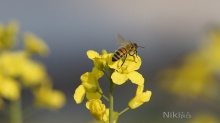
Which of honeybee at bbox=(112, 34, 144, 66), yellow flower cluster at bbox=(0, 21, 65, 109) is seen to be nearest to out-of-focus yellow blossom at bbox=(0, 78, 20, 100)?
yellow flower cluster at bbox=(0, 21, 65, 109)

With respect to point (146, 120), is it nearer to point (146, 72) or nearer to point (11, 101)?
point (146, 72)

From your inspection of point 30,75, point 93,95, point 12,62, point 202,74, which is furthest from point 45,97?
point 93,95

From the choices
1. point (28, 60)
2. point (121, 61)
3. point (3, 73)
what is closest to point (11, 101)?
point (3, 73)

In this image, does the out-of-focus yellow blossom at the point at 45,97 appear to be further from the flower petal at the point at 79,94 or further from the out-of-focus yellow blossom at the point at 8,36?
the flower petal at the point at 79,94

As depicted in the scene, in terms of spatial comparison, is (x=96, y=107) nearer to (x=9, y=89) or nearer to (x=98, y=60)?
(x=98, y=60)

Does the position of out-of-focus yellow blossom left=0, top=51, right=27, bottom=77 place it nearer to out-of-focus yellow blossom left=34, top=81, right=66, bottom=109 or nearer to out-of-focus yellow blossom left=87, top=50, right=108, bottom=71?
out-of-focus yellow blossom left=34, top=81, right=66, bottom=109

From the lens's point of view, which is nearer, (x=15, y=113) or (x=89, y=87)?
(x=89, y=87)

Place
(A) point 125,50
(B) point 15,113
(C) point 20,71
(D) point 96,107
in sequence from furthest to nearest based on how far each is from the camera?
(C) point 20,71
(B) point 15,113
(A) point 125,50
(D) point 96,107

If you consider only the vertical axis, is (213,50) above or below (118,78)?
above
